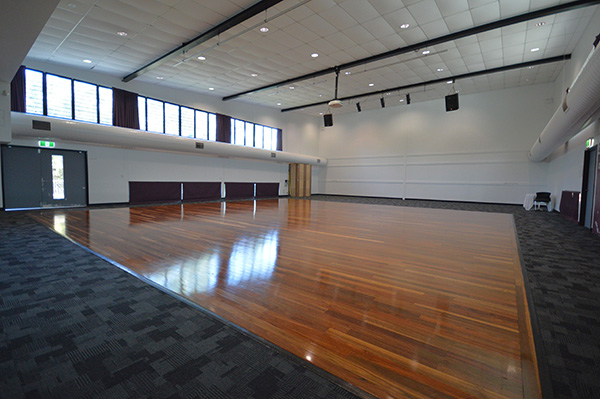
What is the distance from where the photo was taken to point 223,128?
1462 cm

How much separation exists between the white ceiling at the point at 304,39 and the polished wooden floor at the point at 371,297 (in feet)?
17.4

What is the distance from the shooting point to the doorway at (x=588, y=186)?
22.2 feet

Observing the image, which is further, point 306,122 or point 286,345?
point 306,122

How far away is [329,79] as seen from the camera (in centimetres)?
1168

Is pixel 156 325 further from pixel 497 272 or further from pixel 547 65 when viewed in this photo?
pixel 547 65

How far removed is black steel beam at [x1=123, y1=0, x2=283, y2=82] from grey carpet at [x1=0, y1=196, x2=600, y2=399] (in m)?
6.29

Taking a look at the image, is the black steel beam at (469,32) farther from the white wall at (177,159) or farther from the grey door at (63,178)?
the grey door at (63,178)

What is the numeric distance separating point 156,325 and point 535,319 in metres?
2.81

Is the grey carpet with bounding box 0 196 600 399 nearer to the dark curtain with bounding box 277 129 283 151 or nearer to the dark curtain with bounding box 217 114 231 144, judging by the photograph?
the dark curtain with bounding box 217 114 231 144

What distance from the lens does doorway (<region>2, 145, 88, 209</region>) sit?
30.3ft

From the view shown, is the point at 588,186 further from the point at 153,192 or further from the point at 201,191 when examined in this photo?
the point at 153,192

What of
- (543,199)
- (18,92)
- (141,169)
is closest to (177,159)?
(141,169)

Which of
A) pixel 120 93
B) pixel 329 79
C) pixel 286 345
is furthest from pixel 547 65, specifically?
pixel 120 93

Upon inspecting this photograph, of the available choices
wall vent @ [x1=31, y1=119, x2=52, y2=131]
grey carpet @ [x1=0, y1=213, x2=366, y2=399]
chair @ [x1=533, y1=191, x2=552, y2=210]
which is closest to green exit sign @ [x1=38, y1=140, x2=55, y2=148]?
wall vent @ [x1=31, y1=119, x2=52, y2=131]
